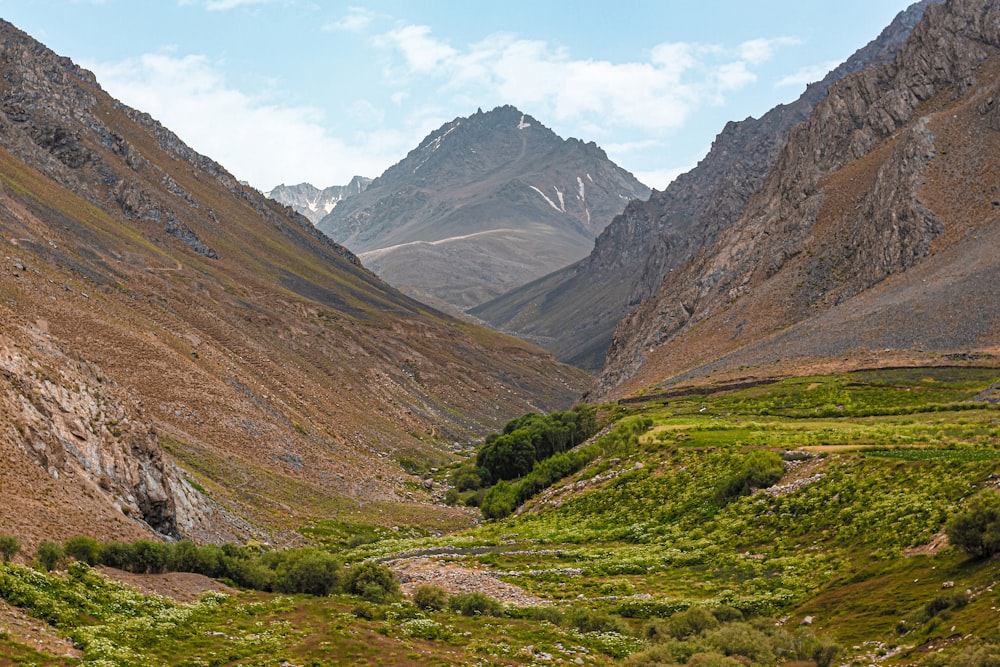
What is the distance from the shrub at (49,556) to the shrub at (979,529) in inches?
1112

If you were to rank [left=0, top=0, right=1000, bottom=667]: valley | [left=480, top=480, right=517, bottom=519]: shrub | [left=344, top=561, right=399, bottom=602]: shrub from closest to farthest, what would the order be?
[left=0, top=0, right=1000, bottom=667]: valley, [left=344, top=561, right=399, bottom=602]: shrub, [left=480, top=480, right=517, bottom=519]: shrub

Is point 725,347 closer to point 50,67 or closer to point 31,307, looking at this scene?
point 31,307

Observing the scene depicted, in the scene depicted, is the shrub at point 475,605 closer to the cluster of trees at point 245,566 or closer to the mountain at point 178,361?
the cluster of trees at point 245,566

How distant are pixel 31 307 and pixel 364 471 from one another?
3226 centimetres

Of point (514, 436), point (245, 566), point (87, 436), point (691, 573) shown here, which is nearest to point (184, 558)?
point (245, 566)

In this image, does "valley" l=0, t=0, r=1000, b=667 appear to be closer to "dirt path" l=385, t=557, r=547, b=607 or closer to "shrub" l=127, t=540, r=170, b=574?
"shrub" l=127, t=540, r=170, b=574

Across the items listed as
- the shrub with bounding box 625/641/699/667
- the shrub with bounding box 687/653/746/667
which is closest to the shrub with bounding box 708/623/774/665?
the shrub with bounding box 625/641/699/667

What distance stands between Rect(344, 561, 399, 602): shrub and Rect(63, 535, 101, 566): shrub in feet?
33.6

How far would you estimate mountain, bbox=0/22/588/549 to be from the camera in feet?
131

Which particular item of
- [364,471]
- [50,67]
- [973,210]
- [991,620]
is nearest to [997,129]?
[973,210]

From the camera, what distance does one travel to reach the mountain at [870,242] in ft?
303

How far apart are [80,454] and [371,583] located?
47.6ft

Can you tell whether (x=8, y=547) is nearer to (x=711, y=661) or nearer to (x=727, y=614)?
(x=711, y=661)

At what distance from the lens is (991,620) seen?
21.7 m
